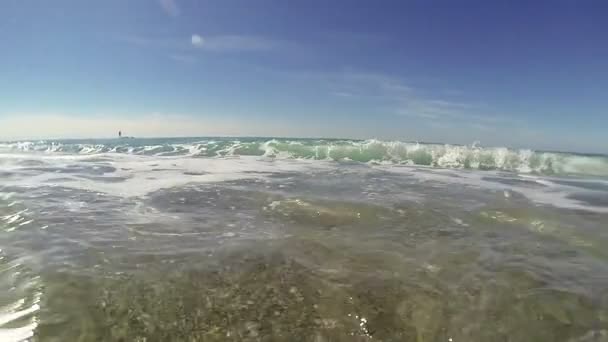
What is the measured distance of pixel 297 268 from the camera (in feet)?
13.6

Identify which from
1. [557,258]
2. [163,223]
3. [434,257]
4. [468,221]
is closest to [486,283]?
[434,257]

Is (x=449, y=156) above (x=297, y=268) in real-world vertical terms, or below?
above

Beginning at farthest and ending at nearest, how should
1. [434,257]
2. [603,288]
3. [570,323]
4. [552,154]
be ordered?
[552,154]
[434,257]
[603,288]
[570,323]

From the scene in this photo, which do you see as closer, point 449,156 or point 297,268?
point 297,268

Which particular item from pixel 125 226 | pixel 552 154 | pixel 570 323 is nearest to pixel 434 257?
pixel 570 323

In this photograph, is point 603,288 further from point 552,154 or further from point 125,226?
point 552,154

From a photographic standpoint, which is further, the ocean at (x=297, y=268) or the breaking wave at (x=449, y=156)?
the breaking wave at (x=449, y=156)

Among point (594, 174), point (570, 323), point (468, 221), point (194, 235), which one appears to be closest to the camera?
point (570, 323)

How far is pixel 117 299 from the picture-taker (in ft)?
10.8

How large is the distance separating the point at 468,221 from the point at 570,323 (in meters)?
3.68

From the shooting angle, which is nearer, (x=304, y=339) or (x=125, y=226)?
(x=304, y=339)

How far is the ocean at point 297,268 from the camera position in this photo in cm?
296

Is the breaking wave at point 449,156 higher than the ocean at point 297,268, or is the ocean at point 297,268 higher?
the breaking wave at point 449,156

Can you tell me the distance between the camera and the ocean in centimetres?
296
